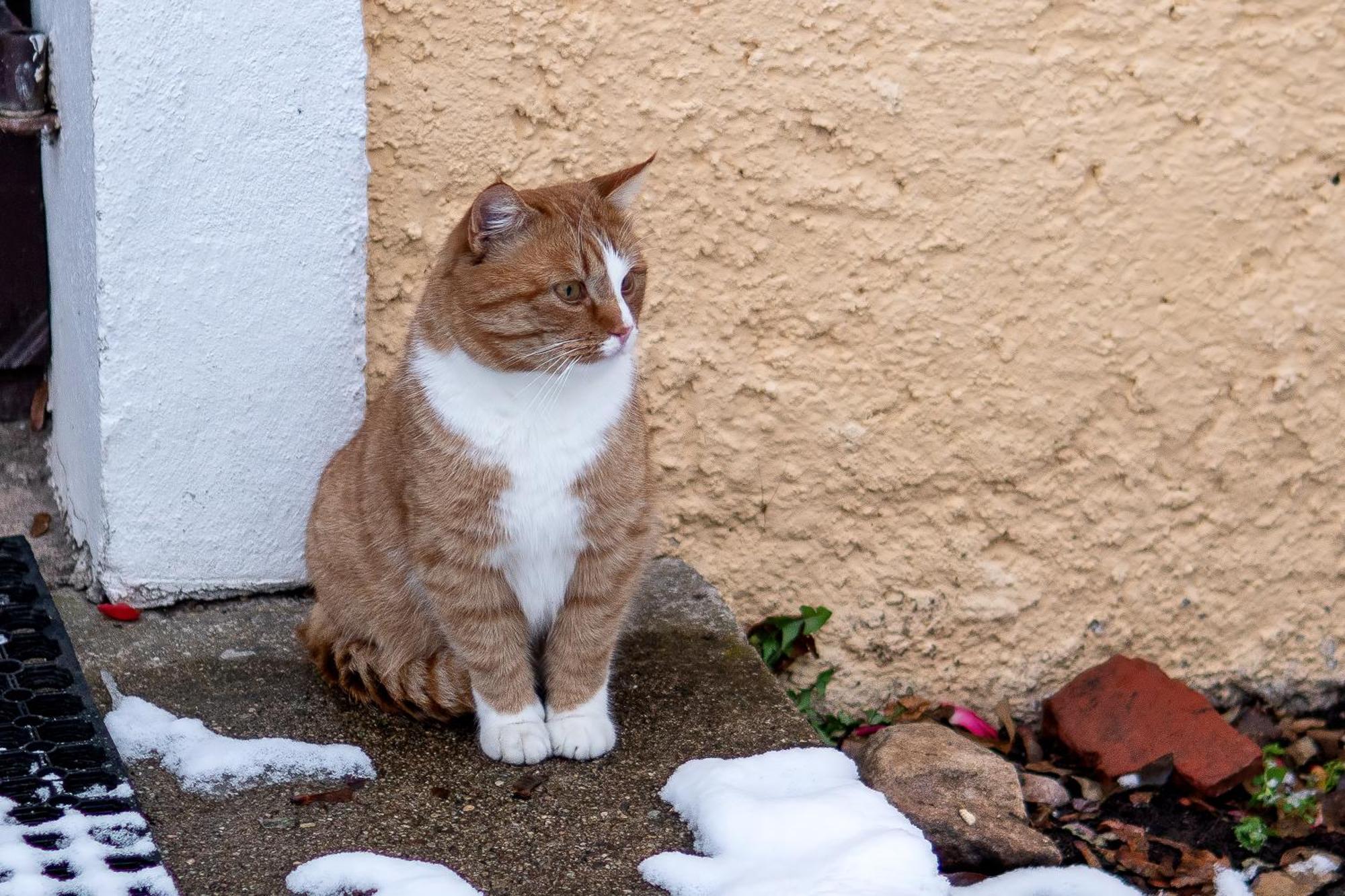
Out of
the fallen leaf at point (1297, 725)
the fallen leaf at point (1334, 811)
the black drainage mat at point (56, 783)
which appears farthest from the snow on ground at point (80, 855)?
the fallen leaf at point (1297, 725)

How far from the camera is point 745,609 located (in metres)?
3.50

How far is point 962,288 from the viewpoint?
329 centimetres

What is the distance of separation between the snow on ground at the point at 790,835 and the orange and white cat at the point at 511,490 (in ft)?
1.00

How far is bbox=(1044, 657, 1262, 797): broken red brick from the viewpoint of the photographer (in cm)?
334

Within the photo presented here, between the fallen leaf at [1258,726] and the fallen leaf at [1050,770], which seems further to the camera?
the fallen leaf at [1258,726]

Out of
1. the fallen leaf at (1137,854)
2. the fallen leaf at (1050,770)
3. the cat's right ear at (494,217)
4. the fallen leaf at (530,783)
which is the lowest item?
the fallen leaf at (1137,854)

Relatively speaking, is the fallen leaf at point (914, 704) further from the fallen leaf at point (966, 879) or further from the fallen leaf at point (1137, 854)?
the fallen leaf at point (966, 879)

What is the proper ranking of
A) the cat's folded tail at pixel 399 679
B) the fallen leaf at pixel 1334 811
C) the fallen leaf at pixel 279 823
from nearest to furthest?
the fallen leaf at pixel 279 823 → the cat's folded tail at pixel 399 679 → the fallen leaf at pixel 1334 811

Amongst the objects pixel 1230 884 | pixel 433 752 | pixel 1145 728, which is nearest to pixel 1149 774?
pixel 1145 728

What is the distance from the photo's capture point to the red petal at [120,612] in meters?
2.99

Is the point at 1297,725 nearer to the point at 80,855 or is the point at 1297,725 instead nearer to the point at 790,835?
the point at 790,835

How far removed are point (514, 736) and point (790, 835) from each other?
0.57 m

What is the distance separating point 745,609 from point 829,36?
4.42ft

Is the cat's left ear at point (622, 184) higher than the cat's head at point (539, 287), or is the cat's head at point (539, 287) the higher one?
the cat's left ear at point (622, 184)
